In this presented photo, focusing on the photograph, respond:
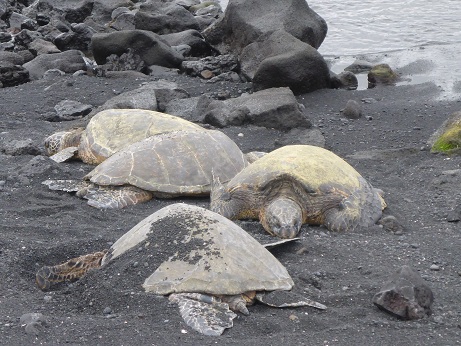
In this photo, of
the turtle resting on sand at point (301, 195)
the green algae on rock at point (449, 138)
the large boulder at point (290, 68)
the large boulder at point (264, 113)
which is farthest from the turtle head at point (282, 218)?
the large boulder at point (290, 68)

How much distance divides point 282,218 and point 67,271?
1.48 meters

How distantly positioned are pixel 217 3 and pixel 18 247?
14.5m

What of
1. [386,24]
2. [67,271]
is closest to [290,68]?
[67,271]

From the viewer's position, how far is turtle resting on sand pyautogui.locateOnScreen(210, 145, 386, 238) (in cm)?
499

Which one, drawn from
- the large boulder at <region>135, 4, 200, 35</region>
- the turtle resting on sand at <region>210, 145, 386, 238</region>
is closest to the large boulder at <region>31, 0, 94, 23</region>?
the large boulder at <region>135, 4, 200, 35</region>

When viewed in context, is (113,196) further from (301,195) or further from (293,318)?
(293,318)

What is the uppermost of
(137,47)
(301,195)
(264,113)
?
(301,195)

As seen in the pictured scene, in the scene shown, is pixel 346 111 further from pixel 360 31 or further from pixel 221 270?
pixel 360 31

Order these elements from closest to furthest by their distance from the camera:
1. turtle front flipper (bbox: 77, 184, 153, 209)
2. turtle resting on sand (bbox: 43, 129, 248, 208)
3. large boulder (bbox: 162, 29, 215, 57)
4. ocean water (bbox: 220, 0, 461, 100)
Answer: turtle front flipper (bbox: 77, 184, 153, 209) → turtle resting on sand (bbox: 43, 129, 248, 208) → ocean water (bbox: 220, 0, 461, 100) → large boulder (bbox: 162, 29, 215, 57)

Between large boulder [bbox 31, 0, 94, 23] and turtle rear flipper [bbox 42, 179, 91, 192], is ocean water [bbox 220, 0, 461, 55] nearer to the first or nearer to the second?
large boulder [bbox 31, 0, 94, 23]

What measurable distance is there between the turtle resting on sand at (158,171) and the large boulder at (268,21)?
216 inches

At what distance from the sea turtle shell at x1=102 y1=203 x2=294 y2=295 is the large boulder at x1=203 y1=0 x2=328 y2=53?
7.49 metres

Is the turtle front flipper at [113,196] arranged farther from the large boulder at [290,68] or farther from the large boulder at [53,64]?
the large boulder at [53,64]

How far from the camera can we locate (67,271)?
3.83 m
